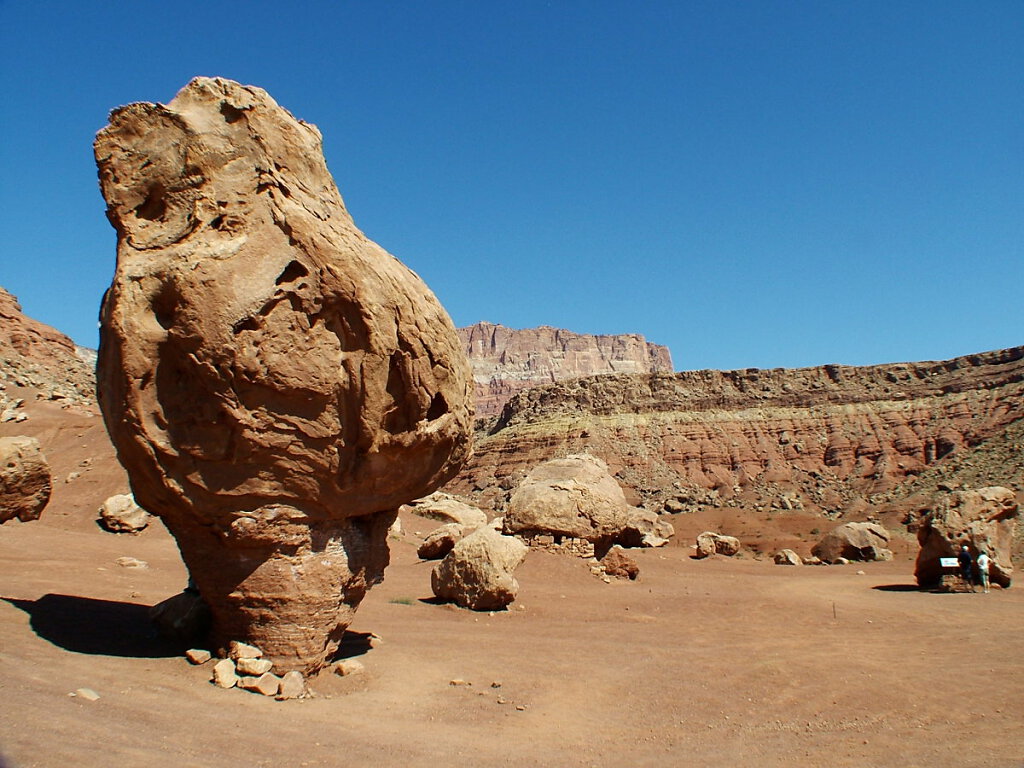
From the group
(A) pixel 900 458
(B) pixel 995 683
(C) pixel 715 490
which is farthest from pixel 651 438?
(B) pixel 995 683

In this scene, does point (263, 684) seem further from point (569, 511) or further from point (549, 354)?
point (549, 354)

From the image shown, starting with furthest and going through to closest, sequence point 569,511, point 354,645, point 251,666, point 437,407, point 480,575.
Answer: point 569,511, point 480,575, point 354,645, point 437,407, point 251,666

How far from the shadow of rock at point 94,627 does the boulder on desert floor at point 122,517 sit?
1099cm

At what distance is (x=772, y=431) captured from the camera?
181 feet

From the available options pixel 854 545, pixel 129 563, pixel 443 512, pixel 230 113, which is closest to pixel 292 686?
pixel 230 113

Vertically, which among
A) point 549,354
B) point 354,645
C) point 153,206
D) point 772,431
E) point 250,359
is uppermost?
point 549,354

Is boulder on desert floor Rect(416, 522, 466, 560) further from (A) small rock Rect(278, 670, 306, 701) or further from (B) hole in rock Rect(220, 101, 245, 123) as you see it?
(B) hole in rock Rect(220, 101, 245, 123)

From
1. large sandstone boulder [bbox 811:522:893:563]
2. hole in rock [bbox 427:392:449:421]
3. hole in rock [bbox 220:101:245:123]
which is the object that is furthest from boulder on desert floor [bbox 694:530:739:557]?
hole in rock [bbox 220:101:245:123]

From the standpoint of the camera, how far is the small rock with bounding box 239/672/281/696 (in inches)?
254

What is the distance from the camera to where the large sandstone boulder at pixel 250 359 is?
632 cm

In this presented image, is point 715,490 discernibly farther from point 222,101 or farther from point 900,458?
point 222,101

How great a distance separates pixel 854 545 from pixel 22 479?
89.2 feet

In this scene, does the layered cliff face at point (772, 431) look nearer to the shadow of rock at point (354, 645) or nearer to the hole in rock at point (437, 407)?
the shadow of rock at point (354, 645)

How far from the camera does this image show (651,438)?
5694 centimetres
